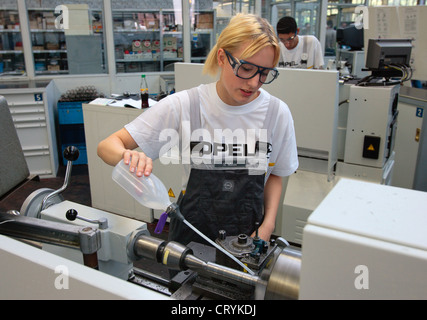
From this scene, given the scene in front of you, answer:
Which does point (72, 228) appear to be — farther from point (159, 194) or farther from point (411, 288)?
point (411, 288)

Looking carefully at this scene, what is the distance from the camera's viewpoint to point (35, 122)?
3.62m

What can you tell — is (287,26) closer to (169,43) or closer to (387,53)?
(387,53)

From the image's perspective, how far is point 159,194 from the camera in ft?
2.84

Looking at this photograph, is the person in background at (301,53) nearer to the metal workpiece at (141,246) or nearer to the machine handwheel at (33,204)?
the machine handwheel at (33,204)

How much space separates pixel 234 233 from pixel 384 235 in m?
0.72

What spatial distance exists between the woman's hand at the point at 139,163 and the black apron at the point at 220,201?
0.32m

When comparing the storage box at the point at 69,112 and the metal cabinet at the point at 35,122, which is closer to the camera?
the metal cabinet at the point at 35,122

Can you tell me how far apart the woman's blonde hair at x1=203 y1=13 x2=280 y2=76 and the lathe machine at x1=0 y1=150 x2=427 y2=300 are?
1.73ft

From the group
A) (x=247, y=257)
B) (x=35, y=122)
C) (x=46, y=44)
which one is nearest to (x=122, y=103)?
(x=35, y=122)

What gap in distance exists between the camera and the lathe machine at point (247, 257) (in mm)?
455

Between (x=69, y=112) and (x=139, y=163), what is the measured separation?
11.2 ft
